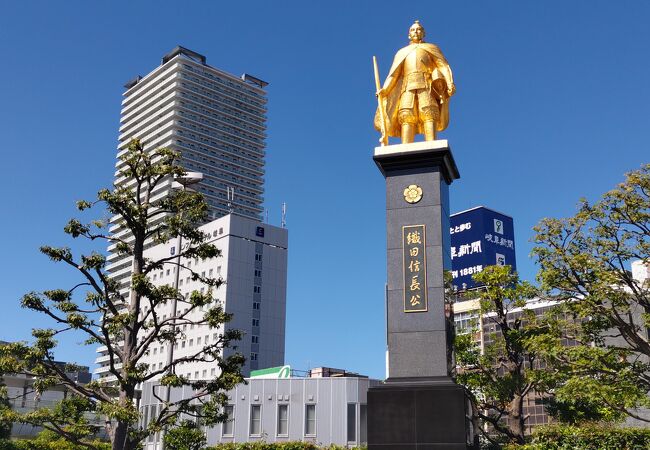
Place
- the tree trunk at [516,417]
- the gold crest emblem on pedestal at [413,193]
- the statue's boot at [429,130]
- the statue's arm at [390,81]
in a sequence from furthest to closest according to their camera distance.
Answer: the tree trunk at [516,417] < the statue's arm at [390,81] < the statue's boot at [429,130] < the gold crest emblem on pedestal at [413,193]

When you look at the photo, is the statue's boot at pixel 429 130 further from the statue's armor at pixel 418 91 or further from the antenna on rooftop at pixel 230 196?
the antenna on rooftop at pixel 230 196

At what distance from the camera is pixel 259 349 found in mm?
105500

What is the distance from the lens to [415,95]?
19.3m

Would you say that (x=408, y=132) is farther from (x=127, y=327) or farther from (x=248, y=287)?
(x=248, y=287)

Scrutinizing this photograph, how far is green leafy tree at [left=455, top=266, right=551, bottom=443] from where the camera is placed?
28375mm

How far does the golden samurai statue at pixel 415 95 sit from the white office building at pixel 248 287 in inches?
3317

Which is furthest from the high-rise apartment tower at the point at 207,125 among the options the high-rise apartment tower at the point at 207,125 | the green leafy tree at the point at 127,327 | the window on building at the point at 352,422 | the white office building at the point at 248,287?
the green leafy tree at the point at 127,327

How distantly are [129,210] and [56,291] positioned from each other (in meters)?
3.15

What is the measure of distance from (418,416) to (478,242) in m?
73.6

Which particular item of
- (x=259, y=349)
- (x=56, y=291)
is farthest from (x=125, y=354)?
(x=259, y=349)

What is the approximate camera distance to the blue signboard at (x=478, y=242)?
86562mm

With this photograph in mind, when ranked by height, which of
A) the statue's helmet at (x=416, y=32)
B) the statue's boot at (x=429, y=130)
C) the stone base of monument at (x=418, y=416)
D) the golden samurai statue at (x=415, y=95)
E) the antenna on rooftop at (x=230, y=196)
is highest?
the antenna on rooftop at (x=230, y=196)

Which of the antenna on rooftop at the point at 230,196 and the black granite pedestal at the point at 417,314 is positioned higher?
the antenna on rooftop at the point at 230,196

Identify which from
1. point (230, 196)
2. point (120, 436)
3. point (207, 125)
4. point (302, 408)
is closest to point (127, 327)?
point (120, 436)
